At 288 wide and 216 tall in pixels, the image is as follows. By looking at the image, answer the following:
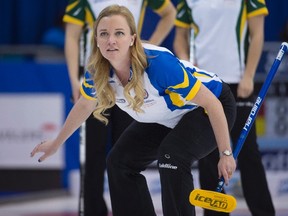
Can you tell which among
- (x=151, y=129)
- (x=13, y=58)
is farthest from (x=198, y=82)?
(x=13, y=58)

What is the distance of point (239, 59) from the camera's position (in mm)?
4871

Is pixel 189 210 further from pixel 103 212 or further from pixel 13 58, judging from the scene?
pixel 13 58

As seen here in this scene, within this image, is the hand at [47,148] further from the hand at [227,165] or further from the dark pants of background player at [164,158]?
the hand at [227,165]

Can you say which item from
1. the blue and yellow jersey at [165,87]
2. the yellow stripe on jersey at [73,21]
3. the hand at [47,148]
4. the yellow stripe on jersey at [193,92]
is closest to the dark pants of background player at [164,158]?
the blue and yellow jersey at [165,87]

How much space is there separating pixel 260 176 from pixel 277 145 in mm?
2144

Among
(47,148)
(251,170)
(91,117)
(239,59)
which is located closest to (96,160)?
(91,117)

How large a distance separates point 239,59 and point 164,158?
4.28ft

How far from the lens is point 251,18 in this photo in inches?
190

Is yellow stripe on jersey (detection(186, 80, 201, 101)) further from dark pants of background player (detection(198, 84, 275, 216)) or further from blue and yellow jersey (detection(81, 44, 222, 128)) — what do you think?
dark pants of background player (detection(198, 84, 275, 216))

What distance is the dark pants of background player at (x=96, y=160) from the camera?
4.84 meters

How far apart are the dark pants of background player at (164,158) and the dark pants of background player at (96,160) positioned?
2.23ft

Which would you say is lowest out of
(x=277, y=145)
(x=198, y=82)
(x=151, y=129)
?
(x=277, y=145)

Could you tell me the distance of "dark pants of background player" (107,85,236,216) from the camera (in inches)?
149

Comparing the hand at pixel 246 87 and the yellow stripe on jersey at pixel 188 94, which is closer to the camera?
the yellow stripe on jersey at pixel 188 94
